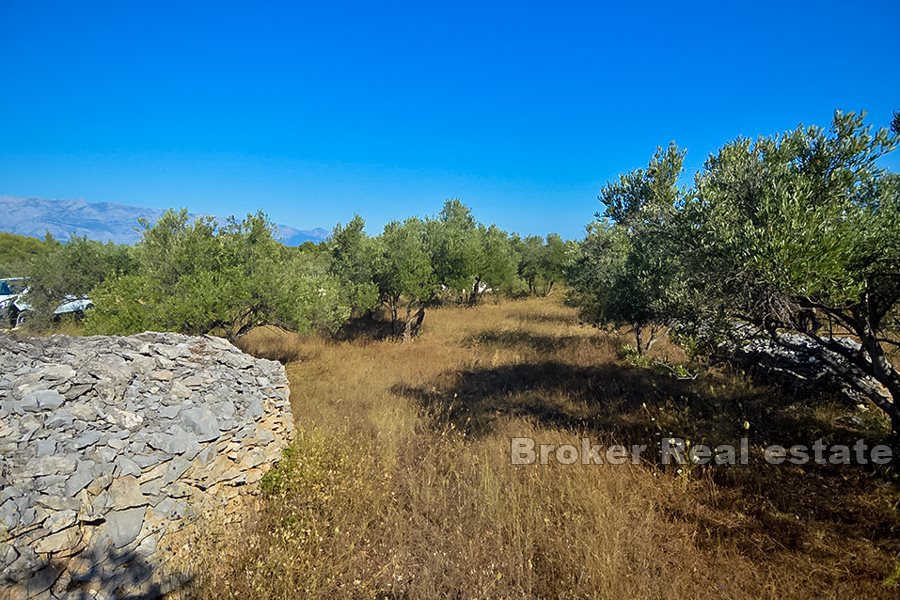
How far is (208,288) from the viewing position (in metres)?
9.22

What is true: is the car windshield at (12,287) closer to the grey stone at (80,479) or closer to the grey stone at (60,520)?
the grey stone at (80,479)

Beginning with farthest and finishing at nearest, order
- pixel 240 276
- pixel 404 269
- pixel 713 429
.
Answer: pixel 404 269
pixel 240 276
pixel 713 429

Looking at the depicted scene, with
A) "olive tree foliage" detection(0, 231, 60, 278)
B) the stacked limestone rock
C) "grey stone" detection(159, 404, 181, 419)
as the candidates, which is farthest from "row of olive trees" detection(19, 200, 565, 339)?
"olive tree foliage" detection(0, 231, 60, 278)

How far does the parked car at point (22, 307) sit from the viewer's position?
17.6m

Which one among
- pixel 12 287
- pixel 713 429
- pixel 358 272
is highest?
pixel 358 272

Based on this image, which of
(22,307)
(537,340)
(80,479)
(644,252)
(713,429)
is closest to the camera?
(80,479)

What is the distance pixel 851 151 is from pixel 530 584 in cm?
588

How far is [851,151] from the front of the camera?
159 inches

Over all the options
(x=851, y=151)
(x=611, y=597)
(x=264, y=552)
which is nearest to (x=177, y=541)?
(x=264, y=552)

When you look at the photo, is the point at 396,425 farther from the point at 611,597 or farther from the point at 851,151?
the point at 851,151

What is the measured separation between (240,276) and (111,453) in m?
6.75

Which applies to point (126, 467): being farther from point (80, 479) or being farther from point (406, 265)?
point (406, 265)

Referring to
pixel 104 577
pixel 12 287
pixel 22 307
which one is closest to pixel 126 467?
pixel 104 577

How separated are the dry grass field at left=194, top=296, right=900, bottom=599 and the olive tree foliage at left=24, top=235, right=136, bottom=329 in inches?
675
